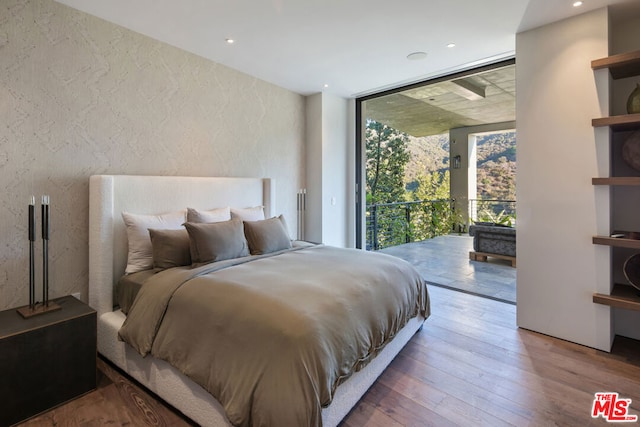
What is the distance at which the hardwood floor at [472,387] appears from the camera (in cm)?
171

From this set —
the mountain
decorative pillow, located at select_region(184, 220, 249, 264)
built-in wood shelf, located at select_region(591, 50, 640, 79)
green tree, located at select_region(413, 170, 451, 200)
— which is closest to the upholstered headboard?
decorative pillow, located at select_region(184, 220, 249, 264)

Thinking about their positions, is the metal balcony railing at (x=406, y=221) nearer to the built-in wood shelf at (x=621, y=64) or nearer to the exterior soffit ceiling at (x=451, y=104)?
the exterior soffit ceiling at (x=451, y=104)

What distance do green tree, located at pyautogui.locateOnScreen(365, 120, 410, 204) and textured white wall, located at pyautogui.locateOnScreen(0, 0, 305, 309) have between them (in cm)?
399

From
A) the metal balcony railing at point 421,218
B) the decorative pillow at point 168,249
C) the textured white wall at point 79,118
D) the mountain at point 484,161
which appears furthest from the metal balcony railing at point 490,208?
the decorative pillow at point 168,249

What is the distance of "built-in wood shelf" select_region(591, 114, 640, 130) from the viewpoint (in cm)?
217

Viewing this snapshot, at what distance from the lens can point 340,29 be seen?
2.66 m

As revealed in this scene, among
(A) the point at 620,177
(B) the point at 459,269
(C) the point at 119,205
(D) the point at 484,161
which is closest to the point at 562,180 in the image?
(A) the point at 620,177

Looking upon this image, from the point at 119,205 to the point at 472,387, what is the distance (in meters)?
2.87

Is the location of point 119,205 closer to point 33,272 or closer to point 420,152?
point 33,272

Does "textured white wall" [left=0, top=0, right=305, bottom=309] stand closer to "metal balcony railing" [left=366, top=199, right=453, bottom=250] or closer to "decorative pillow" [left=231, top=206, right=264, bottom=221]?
"decorative pillow" [left=231, top=206, right=264, bottom=221]

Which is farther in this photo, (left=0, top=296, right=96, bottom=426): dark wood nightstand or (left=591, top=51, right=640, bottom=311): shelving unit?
(left=591, top=51, right=640, bottom=311): shelving unit

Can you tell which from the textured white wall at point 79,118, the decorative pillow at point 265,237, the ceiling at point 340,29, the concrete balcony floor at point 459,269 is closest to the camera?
the textured white wall at point 79,118

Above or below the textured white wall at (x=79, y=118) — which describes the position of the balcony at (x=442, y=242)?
below

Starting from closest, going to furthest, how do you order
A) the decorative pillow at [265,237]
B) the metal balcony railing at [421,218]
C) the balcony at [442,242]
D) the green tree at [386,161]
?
the decorative pillow at [265,237] → the balcony at [442,242] → the metal balcony railing at [421,218] → the green tree at [386,161]
